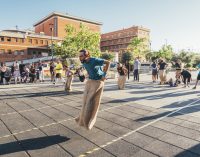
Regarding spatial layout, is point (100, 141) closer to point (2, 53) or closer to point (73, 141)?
point (73, 141)

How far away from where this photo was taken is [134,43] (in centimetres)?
6078

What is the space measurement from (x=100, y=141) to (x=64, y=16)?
71.8 m

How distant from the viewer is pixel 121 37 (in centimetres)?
9188

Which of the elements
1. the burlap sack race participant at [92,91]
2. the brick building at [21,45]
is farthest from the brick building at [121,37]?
the burlap sack race participant at [92,91]

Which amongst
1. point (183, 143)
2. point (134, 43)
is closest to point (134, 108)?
point (183, 143)

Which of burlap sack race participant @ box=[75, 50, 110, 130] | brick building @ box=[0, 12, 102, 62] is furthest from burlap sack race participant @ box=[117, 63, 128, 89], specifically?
brick building @ box=[0, 12, 102, 62]

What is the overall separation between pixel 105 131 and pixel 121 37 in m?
88.5

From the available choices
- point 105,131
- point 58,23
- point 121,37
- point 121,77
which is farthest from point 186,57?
point 105,131

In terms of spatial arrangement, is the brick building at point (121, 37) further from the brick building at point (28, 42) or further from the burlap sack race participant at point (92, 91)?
the burlap sack race participant at point (92, 91)

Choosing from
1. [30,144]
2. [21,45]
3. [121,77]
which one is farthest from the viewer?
[21,45]

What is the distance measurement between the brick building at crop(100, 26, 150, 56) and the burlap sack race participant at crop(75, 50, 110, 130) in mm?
80807

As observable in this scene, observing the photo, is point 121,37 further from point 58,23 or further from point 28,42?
point 28,42

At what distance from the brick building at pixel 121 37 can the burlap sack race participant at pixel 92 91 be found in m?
80.8

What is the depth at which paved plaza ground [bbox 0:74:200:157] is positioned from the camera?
4.56 meters
